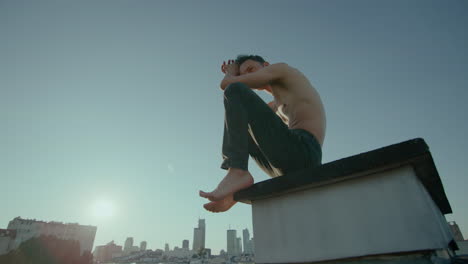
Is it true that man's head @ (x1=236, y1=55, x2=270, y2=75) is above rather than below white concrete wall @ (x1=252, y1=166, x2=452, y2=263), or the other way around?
above

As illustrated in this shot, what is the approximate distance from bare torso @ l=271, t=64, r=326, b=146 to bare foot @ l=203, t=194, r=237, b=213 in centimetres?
71

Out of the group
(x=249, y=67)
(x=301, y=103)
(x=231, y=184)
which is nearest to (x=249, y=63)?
(x=249, y=67)

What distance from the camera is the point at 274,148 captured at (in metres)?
1.44

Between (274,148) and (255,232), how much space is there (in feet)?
1.70

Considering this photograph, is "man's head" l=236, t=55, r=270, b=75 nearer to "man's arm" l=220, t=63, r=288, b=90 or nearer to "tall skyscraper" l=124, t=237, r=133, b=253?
"man's arm" l=220, t=63, r=288, b=90

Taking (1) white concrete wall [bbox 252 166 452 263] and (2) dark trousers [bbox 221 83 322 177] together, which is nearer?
(1) white concrete wall [bbox 252 166 452 263]

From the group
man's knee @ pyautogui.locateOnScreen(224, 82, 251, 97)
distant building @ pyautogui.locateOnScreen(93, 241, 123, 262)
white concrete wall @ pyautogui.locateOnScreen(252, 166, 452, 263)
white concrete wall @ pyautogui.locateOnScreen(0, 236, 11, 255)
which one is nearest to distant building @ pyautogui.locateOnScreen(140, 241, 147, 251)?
distant building @ pyautogui.locateOnScreen(93, 241, 123, 262)

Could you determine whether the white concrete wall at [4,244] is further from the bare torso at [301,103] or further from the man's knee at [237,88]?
the bare torso at [301,103]

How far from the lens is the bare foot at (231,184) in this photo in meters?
1.30

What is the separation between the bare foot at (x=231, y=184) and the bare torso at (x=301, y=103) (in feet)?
1.86

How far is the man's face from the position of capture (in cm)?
204

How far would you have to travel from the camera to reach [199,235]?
123188 millimetres

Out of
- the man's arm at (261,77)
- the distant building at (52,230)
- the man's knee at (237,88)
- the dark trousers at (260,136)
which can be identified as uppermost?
the distant building at (52,230)

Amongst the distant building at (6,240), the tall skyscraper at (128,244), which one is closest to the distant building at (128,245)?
the tall skyscraper at (128,244)
